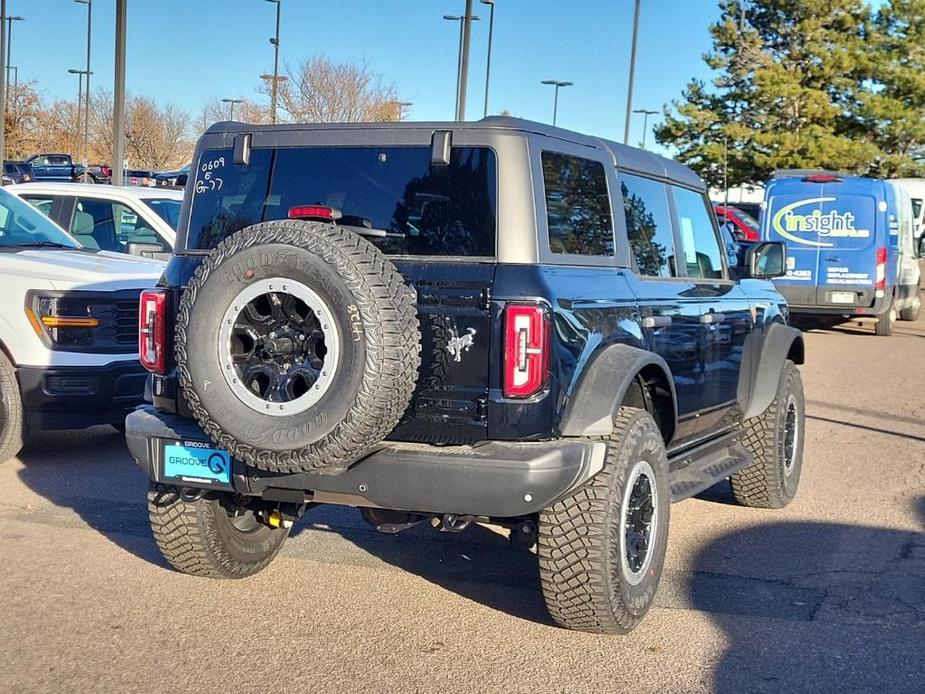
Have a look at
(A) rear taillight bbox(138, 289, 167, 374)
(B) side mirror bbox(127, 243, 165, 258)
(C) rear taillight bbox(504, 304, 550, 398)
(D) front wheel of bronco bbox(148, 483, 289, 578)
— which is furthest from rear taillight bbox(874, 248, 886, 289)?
(A) rear taillight bbox(138, 289, 167, 374)

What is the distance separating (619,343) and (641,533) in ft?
2.66

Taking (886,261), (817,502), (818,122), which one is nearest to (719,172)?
(818,122)

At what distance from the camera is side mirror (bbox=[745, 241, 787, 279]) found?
6.84 m

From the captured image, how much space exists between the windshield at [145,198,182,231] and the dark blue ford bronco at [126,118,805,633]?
18.9 feet

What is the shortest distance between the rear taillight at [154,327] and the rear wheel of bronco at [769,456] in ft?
11.5

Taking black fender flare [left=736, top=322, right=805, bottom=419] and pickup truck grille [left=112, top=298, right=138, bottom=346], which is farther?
pickup truck grille [left=112, top=298, right=138, bottom=346]

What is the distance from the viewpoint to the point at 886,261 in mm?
17875

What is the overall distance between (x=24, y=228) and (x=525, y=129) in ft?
17.4

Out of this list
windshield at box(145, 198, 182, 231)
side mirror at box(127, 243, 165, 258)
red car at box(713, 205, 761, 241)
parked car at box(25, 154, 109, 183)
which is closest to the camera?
side mirror at box(127, 243, 165, 258)

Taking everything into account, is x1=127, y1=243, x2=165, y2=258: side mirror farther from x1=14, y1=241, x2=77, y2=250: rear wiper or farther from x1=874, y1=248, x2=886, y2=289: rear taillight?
x1=874, y1=248, x2=886, y2=289: rear taillight

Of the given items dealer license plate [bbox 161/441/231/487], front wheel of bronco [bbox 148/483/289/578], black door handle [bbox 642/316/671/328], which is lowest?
front wheel of bronco [bbox 148/483/289/578]

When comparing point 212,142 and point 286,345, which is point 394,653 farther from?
point 212,142

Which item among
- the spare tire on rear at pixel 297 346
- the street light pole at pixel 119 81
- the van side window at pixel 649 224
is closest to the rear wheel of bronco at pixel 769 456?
the van side window at pixel 649 224

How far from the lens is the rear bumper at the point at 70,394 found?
736cm
